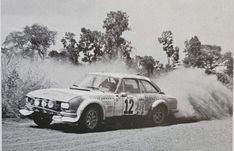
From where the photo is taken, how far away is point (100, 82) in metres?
3.48

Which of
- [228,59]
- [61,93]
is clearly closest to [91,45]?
[61,93]

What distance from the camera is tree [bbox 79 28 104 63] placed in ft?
11.4

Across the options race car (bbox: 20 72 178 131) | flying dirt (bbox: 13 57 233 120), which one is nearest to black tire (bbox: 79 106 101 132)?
race car (bbox: 20 72 178 131)

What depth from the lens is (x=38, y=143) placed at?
3432mm

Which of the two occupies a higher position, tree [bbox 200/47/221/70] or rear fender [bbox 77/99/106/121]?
tree [bbox 200/47/221/70]

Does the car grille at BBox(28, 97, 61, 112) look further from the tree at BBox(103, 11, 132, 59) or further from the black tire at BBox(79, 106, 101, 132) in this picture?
the tree at BBox(103, 11, 132, 59)

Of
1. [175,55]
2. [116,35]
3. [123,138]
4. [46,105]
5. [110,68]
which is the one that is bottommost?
[123,138]

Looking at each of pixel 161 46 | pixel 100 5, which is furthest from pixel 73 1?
pixel 161 46

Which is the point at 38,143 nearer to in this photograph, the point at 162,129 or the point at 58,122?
the point at 58,122

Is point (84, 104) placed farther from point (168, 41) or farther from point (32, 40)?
point (168, 41)

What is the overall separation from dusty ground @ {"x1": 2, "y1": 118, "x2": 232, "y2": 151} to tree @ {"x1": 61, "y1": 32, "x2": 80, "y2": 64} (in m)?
0.49

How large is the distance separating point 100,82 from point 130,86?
0.22m

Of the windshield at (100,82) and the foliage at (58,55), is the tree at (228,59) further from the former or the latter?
the foliage at (58,55)

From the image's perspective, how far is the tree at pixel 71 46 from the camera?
3477 mm
